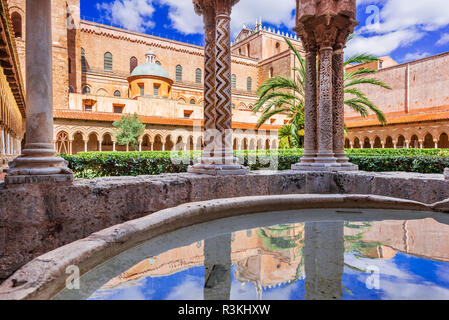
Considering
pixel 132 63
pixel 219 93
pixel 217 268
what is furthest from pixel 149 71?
pixel 217 268

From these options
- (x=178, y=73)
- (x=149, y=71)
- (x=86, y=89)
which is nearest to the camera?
(x=149, y=71)

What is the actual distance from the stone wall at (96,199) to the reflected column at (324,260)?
1.20m

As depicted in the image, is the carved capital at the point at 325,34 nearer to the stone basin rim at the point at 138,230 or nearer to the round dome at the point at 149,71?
the stone basin rim at the point at 138,230

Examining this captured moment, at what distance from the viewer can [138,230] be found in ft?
5.98

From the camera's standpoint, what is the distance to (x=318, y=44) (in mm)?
4582

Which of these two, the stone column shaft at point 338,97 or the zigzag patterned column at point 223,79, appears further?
the stone column shaft at point 338,97

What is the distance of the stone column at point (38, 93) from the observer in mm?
2416

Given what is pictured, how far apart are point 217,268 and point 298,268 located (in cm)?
43

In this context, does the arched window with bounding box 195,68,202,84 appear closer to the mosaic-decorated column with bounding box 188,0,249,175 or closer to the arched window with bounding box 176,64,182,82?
the arched window with bounding box 176,64,182,82

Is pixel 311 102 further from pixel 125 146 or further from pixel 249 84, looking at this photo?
pixel 249 84

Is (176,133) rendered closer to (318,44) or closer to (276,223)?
(318,44)

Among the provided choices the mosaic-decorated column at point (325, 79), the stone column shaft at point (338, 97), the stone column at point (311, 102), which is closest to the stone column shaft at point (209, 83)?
the mosaic-decorated column at point (325, 79)

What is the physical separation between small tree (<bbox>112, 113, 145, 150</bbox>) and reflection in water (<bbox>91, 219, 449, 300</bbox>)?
17.6 m
